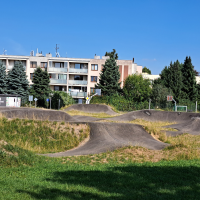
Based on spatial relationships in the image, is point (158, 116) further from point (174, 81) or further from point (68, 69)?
point (68, 69)

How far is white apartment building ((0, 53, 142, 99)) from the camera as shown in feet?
209

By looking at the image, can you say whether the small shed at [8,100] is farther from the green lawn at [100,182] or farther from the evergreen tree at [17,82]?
the green lawn at [100,182]

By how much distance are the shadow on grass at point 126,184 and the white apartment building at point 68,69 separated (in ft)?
177

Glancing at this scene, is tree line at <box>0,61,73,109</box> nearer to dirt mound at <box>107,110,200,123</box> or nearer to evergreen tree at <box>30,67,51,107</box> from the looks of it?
evergreen tree at <box>30,67,51,107</box>

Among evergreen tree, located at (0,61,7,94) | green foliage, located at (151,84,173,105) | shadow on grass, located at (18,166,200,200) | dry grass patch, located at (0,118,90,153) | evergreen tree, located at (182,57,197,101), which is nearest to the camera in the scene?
shadow on grass, located at (18,166,200,200)

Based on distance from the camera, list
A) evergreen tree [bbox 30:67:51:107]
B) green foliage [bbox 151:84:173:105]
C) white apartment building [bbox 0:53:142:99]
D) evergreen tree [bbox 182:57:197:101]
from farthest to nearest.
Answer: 1. white apartment building [bbox 0:53:142:99]
2. evergreen tree [bbox 182:57:197:101]
3. green foliage [bbox 151:84:173:105]
4. evergreen tree [bbox 30:67:51:107]

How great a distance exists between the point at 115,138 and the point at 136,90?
139 feet

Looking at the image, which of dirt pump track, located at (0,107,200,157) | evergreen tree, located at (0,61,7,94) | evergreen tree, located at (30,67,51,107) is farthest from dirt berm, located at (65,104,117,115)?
dirt pump track, located at (0,107,200,157)

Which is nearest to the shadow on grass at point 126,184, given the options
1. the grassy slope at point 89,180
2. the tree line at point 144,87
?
the grassy slope at point 89,180

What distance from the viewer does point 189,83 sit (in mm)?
63375

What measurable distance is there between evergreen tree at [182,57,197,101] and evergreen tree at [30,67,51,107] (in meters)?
29.5

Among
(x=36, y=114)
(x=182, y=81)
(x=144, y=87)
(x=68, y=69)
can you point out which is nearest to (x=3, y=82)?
(x=68, y=69)

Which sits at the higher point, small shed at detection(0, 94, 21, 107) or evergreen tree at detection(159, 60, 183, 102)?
evergreen tree at detection(159, 60, 183, 102)

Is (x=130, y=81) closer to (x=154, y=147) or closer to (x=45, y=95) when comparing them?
(x=45, y=95)
